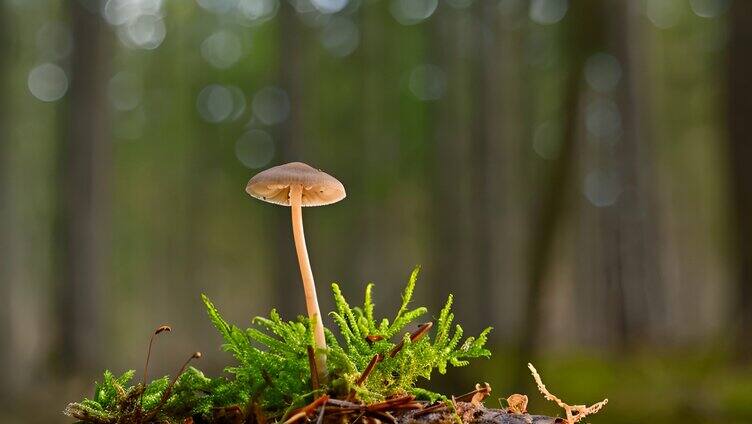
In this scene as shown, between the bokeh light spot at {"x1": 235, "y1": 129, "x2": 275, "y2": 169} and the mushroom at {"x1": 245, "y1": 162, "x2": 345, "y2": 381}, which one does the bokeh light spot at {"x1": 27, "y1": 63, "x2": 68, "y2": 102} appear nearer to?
the bokeh light spot at {"x1": 235, "y1": 129, "x2": 275, "y2": 169}

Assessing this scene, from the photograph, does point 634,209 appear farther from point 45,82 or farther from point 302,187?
point 45,82

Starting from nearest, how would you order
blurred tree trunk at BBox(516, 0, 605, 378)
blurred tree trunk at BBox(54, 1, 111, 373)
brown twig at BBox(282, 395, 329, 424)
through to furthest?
brown twig at BBox(282, 395, 329, 424), blurred tree trunk at BBox(516, 0, 605, 378), blurred tree trunk at BBox(54, 1, 111, 373)

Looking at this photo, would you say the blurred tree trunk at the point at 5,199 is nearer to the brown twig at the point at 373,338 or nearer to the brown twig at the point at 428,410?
the brown twig at the point at 373,338

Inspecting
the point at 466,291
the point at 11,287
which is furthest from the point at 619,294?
the point at 11,287

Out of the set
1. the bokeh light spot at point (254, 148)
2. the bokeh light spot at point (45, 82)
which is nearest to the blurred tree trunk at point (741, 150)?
the bokeh light spot at point (45, 82)

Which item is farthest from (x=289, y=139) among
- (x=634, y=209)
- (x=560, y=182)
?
(x=560, y=182)

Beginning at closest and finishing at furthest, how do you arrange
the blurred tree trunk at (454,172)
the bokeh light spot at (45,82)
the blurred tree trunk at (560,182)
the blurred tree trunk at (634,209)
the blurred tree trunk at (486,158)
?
the blurred tree trunk at (560,182)
the blurred tree trunk at (634,209)
the blurred tree trunk at (454,172)
the blurred tree trunk at (486,158)
the bokeh light spot at (45,82)

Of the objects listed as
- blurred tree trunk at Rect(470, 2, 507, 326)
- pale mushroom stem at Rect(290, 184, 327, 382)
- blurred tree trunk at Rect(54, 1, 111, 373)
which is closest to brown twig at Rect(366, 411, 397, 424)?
pale mushroom stem at Rect(290, 184, 327, 382)
